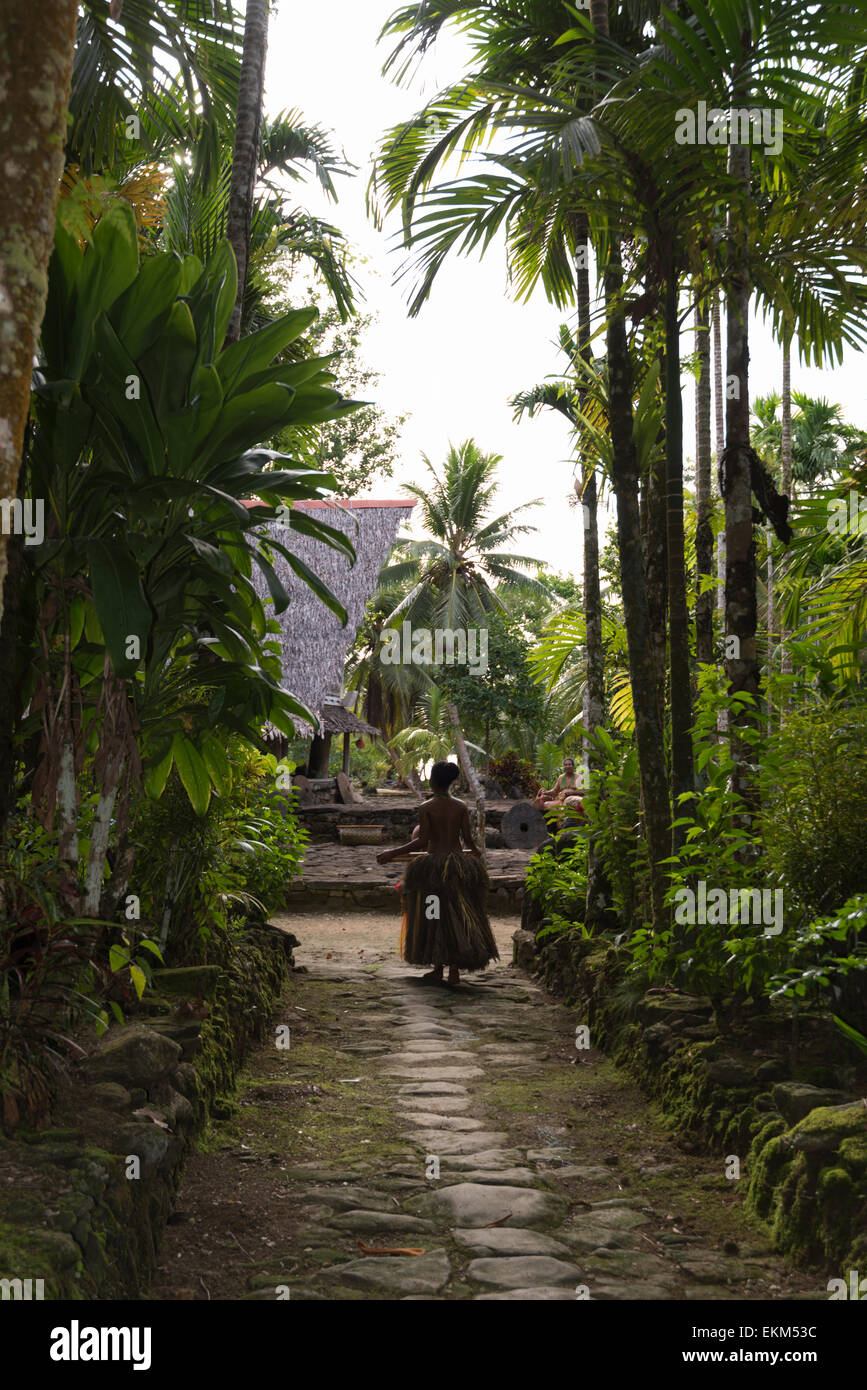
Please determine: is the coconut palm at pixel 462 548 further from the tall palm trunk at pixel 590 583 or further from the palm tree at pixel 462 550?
the tall palm trunk at pixel 590 583

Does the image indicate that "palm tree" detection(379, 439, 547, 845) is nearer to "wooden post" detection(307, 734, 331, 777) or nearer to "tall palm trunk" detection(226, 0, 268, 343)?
"wooden post" detection(307, 734, 331, 777)

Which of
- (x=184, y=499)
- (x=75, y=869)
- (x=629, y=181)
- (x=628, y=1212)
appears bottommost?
(x=628, y=1212)

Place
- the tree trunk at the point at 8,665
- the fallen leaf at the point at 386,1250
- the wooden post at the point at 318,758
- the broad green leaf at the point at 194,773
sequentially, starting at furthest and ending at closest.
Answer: the wooden post at the point at 318,758, the broad green leaf at the point at 194,773, the fallen leaf at the point at 386,1250, the tree trunk at the point at 8,665

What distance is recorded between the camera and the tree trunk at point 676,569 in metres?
5.78

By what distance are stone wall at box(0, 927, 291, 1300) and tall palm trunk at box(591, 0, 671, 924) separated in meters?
2.32

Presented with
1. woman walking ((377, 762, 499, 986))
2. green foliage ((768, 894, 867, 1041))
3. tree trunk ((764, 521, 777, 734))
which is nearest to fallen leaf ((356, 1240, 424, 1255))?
green foliage ((768, 894, 867, 1041))

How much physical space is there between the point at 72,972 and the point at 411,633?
2592cm

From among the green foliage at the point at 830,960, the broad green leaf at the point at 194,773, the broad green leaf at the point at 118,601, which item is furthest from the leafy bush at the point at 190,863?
the green foliage at the point at 830,960

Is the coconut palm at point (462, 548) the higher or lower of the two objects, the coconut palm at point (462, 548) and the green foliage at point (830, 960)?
the higher

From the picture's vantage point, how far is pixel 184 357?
3959 mm

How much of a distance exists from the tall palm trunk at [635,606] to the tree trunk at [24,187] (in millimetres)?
3899

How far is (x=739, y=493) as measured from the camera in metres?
5.51
